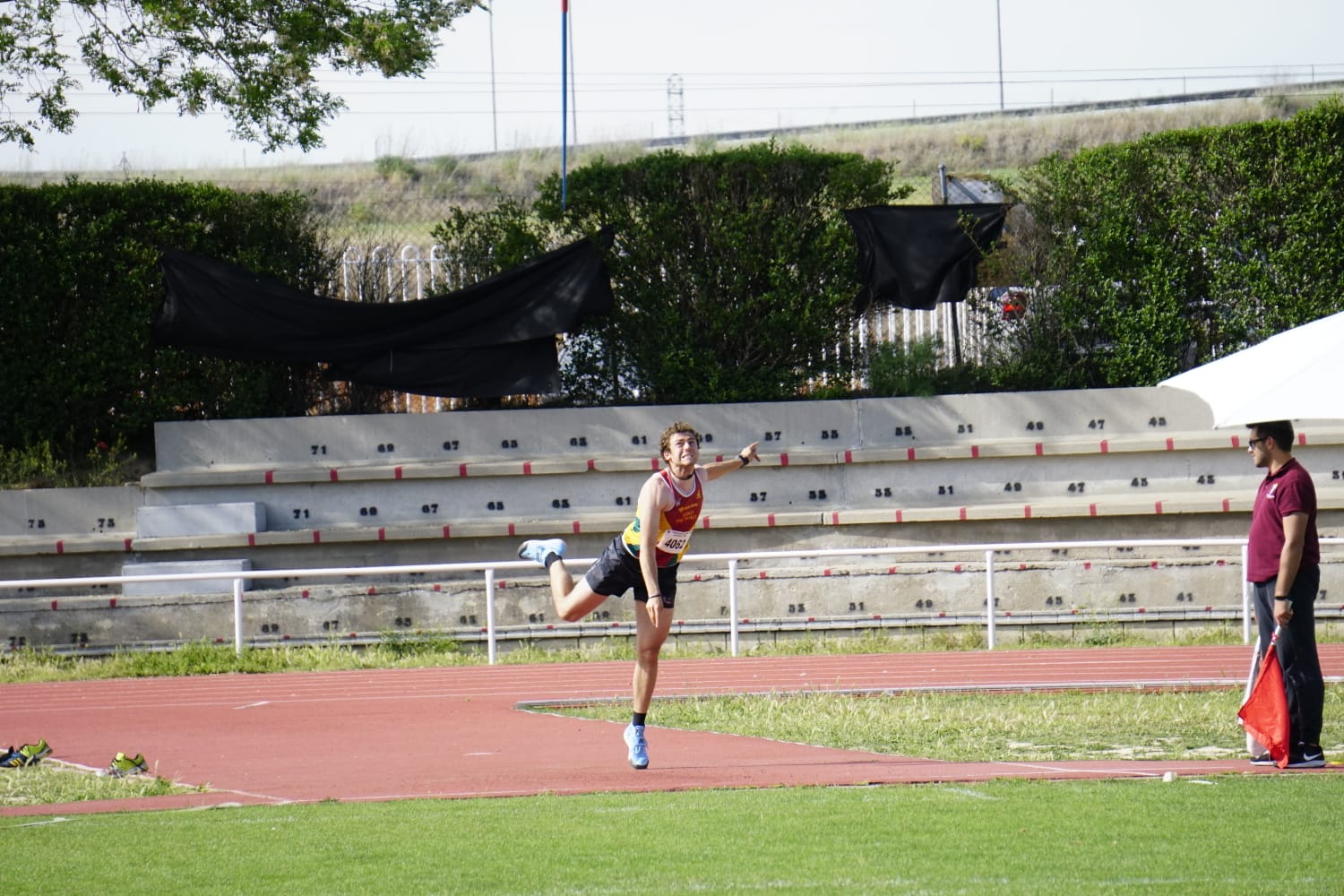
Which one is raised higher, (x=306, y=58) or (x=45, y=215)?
(x=306, y=58)

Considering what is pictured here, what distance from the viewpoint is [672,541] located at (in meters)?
9.19

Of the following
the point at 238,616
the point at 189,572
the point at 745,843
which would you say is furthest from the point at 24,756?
the point at 189,572

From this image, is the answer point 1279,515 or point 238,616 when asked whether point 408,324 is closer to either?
point 238,616

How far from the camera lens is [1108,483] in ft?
59.2

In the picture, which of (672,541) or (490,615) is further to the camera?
(490,615)

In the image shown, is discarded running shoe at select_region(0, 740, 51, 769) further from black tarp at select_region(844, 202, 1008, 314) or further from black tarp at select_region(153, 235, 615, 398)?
black tarp at select_region(844, 202, 1008, 314)

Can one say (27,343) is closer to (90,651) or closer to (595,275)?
(90,651)

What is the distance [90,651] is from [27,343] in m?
5.43

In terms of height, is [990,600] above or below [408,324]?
below

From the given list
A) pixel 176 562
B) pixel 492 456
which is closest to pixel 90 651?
pixel 176 562

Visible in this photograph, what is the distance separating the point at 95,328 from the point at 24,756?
1053 cm

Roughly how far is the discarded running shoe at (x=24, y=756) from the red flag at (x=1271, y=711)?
302 inches

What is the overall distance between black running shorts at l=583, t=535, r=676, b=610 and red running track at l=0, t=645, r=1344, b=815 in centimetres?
108

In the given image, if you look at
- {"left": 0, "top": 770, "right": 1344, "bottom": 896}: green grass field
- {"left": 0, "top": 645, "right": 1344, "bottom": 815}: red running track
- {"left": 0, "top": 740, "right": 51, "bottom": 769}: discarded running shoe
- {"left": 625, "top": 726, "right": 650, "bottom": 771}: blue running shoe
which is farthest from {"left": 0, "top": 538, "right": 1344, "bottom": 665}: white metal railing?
{"left": 0, "top": 770, "right": 1344, "bottom": 896}: green grass field
